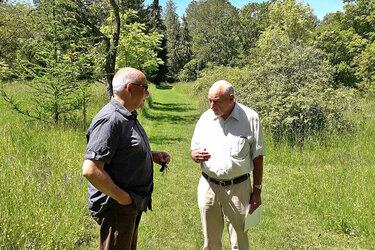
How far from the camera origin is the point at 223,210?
9.36 ft

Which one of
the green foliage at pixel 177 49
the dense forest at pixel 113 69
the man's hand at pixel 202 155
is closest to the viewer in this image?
the man's hand at pixel 202 155

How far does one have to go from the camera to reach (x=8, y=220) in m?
2.85

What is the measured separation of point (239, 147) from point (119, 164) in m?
1.18

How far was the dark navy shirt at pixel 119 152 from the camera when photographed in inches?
74.9

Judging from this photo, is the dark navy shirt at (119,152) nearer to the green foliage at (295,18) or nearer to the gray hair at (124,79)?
the gray hair at (124,79)

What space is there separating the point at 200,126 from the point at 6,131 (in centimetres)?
416

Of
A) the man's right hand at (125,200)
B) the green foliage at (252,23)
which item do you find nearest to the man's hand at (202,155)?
the man's right hand at (125,200)

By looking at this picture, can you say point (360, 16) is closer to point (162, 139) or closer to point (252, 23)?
point (252, 23)

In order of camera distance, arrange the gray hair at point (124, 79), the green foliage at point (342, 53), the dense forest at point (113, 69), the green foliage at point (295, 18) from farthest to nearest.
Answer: the green foliage at point (295, 18) < the green foliage at point (342, 53) < the dense forest at point (113, 69) < the gray hair at point (124, 79)

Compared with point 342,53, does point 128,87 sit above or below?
below

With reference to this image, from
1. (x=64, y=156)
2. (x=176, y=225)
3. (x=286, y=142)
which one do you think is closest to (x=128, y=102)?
(x=176, y=225)

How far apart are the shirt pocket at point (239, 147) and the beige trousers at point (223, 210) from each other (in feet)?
1.00

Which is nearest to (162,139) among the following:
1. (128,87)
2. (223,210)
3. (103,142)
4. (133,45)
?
(133,45)

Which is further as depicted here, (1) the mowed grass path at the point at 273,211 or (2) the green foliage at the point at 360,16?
(2) the green foliage at the point at 360,16
